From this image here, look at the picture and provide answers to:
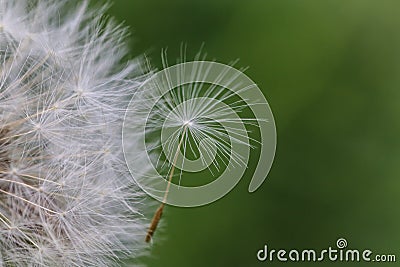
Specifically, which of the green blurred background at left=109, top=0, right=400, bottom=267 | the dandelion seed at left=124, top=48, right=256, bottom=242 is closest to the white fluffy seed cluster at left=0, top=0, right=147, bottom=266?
the dandelion seed at left=124, top=48, right=256, bottom=242

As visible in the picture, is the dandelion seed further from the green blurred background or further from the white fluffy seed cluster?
the green blurred background

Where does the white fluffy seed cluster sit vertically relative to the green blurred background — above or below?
below

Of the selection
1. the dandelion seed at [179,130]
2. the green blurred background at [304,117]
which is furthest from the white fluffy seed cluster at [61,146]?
the green blurred background at [304,117]

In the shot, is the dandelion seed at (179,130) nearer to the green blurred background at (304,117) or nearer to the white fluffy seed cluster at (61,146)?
the white fluffy seed cluster at (61,146)

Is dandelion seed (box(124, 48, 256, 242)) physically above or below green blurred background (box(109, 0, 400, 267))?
below

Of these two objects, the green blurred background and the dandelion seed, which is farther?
the green blurred background

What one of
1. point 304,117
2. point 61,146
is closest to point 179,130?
point 61,146
